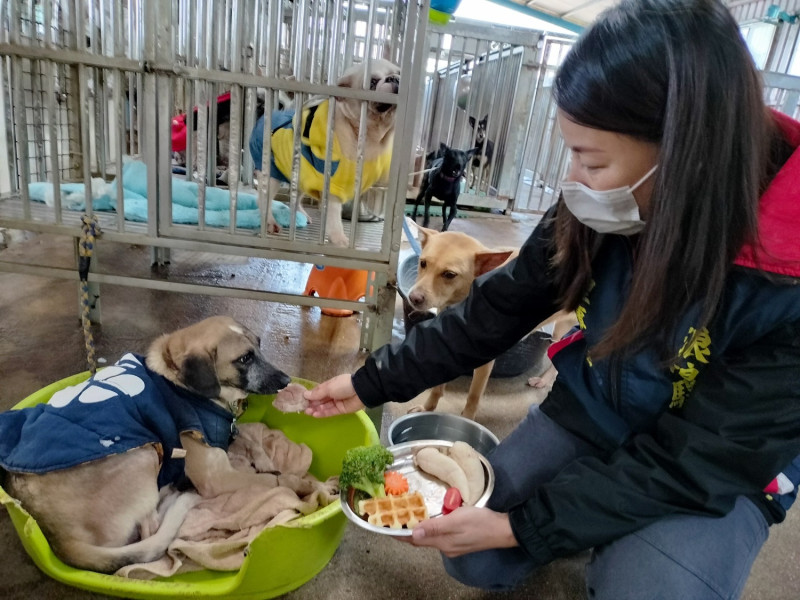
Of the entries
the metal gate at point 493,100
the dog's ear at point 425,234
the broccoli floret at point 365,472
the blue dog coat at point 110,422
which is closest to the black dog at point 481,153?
the metal gate at point 493,100

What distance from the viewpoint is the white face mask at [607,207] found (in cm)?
99

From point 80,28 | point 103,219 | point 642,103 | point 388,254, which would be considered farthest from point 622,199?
point 103,219

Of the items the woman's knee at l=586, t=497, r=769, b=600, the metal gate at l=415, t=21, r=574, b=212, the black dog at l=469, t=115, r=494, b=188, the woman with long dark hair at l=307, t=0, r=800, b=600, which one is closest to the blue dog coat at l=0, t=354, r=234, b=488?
the woman with long dark hair at l=307, t=0, r=800, b=600

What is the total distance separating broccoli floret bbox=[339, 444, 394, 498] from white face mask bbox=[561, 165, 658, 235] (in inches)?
30.1

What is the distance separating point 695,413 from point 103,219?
84.1 inches

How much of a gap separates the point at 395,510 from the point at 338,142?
1.58 meters

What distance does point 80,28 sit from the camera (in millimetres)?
1789

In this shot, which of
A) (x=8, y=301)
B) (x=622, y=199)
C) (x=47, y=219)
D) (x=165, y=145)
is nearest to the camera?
(x=622, y=199)

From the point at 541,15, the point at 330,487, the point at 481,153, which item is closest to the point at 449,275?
the point at 330,487

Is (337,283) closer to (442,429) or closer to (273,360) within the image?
(273,360)

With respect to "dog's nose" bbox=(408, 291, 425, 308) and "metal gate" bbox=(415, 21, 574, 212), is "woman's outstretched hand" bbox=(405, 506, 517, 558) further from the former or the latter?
"metal gate" bbox=(415, 21, 574, 212)

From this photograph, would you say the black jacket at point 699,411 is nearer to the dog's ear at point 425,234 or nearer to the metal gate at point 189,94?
the metal gate at point 189,94

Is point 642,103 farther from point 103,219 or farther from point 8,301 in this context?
point 8,301

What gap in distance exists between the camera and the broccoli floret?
1.33 metres
